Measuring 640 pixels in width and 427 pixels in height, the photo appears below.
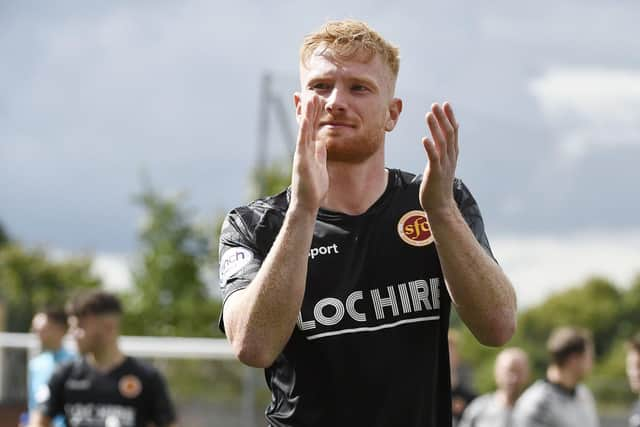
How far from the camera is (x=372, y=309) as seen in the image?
3676 mm

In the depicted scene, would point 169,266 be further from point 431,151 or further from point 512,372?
point 431,151

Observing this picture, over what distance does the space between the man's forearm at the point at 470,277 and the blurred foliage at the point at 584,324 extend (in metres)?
22.6

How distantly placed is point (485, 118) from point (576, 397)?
913cm

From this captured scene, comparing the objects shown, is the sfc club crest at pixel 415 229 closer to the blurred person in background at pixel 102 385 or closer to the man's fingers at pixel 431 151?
the man's fingers at pixel 431 151

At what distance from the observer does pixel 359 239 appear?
3762mm

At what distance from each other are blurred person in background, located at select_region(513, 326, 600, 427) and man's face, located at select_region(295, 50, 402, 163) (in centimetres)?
626

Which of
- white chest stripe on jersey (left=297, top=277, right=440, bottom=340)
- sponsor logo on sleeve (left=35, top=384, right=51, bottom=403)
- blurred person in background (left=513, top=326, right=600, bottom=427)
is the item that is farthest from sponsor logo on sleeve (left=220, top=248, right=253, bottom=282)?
blurred person in background (left=513, top=326, right=600, bottom=427)

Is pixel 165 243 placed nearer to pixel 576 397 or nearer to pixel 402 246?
pixel 576 397

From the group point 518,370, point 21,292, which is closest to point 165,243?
point 21,292

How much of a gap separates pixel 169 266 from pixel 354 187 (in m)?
37.0

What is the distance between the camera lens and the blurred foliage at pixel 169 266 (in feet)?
122

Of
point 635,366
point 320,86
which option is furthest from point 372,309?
point 635,366

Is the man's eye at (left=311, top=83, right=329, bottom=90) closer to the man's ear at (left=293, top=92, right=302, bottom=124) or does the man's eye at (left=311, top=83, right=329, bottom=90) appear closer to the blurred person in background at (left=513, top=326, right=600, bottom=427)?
the man's ear at (left=293, top=92, right=302, bottom=124)

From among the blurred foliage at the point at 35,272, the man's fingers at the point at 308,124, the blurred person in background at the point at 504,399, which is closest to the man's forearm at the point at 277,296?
the man's fingers at the point at 308,124
